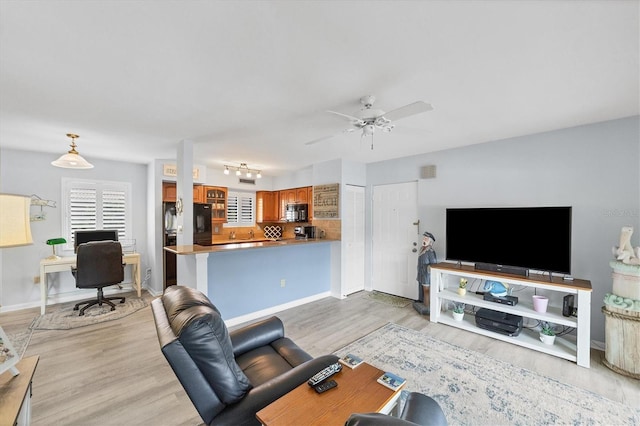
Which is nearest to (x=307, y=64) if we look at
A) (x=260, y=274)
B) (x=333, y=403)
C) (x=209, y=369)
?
(x=209, y=369)

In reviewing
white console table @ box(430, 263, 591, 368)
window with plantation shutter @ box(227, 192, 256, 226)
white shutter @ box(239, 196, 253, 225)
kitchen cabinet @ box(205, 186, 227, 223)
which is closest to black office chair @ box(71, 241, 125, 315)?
kitchen cabinet @ box(205, 186, 227, 223)

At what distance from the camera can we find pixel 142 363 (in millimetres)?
2668

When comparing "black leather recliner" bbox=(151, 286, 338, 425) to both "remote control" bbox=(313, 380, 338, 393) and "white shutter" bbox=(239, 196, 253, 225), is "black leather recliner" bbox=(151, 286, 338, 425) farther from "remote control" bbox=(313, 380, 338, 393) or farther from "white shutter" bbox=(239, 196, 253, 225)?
"white shutter" bbox=(239, 196, 253, 225)

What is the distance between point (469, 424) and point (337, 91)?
2.71 m

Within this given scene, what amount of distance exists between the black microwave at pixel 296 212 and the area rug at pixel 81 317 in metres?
3.32

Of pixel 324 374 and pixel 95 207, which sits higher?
Answer: pixel 95 207

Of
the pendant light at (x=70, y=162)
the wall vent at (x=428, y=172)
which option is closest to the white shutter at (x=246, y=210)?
the pendant light at (x=70, y=162)

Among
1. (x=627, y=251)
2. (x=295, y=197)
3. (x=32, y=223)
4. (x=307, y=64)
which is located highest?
(x=307, y=64)

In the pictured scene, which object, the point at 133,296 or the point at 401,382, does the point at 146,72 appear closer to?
the point at 401,382

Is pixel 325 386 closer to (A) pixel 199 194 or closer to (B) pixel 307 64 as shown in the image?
(B) pixel 307 64

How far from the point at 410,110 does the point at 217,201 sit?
519 centimetres

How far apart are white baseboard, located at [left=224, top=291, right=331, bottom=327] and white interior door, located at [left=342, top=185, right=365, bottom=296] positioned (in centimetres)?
49

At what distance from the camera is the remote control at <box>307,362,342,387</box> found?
4.61 feet

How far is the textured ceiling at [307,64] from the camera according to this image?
4.55 ft
